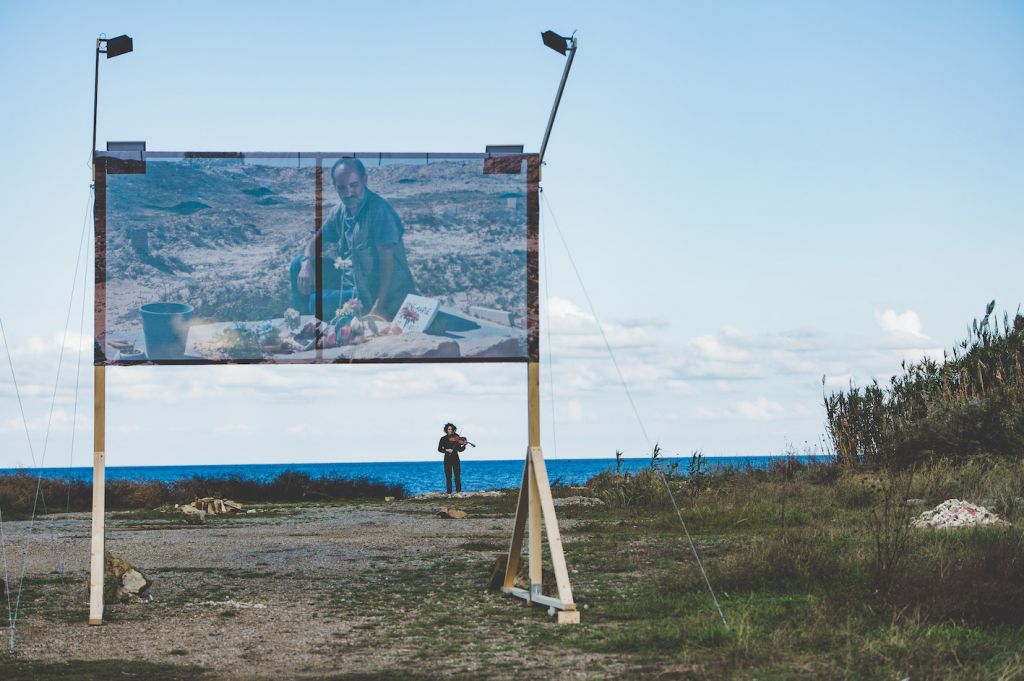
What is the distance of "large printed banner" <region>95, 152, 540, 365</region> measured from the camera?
10094 millimetres

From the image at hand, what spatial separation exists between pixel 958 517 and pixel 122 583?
31.3 ft

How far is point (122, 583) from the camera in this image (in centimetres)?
1025

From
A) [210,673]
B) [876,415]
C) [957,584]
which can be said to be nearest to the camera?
[210,673]

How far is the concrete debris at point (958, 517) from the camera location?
12.6 metres

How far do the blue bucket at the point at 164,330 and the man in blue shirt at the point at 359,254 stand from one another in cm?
109

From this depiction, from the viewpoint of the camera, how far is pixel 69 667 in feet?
24.6

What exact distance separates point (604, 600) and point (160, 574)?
5.30 m

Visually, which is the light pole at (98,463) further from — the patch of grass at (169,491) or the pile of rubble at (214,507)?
the patch of grass at (169,491)

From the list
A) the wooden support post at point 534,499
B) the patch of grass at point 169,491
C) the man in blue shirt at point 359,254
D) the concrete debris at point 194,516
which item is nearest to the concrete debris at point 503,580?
the wooden support post at point 534,499

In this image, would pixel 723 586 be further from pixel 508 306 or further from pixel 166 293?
pixel 166 293

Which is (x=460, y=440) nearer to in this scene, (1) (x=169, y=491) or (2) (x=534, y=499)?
(1) (x=169, y=491)

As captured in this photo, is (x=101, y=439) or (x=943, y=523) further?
(x=943, y=523)

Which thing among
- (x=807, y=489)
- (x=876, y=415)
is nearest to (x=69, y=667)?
(x=807, y=489)

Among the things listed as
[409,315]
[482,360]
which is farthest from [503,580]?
[409,315]
